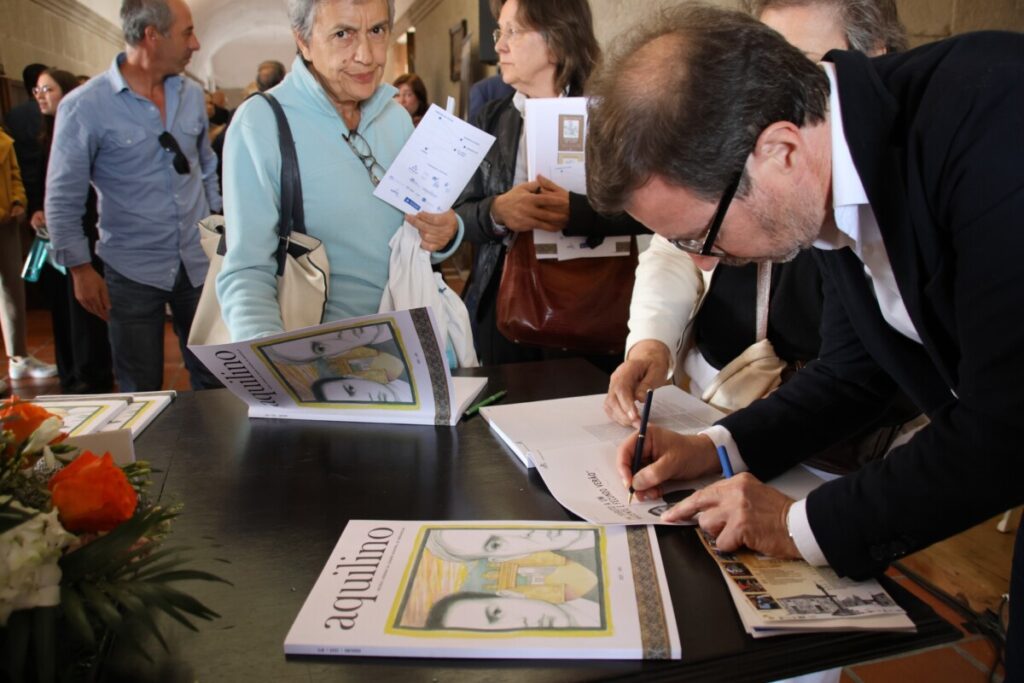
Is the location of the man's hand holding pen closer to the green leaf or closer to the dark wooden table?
the dark wooden table

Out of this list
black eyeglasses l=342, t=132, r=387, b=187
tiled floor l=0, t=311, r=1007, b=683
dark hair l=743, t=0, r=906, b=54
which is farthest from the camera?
tiled floor l=0, t=311, r=1007, b=683

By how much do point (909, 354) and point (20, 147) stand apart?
19.3ft

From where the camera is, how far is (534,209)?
218 centimetres

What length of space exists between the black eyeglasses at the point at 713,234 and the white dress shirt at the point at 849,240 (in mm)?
128

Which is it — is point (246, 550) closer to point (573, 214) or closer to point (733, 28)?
point (733, 28)

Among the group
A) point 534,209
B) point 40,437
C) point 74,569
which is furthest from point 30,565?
point 534,209

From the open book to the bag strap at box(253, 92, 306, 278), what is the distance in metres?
0.38

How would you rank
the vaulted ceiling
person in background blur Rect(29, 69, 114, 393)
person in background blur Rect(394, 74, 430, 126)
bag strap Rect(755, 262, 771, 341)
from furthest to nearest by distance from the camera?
the vaulted ceiling → person in background blur Rect(394, 74, 430, 126) → person in background blur Rect(29, 69, 114, 393) → bag strap Rect(755, 262, 771, 341)

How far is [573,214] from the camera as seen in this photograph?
7.19 feet

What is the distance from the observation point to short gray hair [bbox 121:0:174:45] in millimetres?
2900

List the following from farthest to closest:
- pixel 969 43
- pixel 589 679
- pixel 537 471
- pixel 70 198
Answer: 1. pixel 70 198
2. pixel 537 471
3. pixel 969 43
4. pixel 589 679

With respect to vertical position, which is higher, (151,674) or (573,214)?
(573,214)

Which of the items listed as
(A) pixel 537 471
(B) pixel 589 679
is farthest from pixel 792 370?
(B) pixel 589 679

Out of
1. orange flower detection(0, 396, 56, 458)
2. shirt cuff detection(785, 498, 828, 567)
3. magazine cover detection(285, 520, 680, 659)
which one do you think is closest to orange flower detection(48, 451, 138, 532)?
orange flower detection(0, 396, 56, 458)
